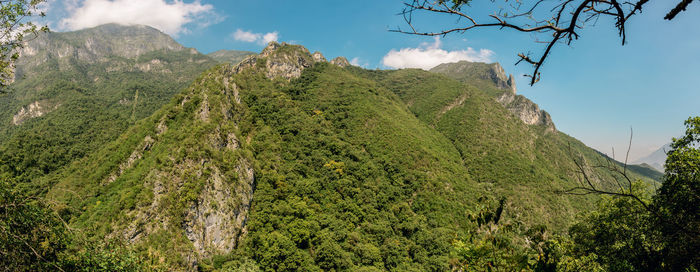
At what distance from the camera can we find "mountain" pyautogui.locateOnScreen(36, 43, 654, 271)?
118ft

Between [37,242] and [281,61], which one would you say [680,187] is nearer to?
[37,242]

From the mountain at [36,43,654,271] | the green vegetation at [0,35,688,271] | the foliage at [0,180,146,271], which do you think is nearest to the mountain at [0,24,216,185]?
the green vegetation at [0,35,688,271]

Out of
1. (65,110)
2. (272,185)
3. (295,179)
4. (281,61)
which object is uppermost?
(281,61)

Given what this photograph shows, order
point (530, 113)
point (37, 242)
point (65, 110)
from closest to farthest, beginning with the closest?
point (37, 242) < point (65, 110) < point (530, 113)

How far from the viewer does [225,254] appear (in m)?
38.9

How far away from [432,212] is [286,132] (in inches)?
1649

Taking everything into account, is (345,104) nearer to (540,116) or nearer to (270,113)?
(270,113)

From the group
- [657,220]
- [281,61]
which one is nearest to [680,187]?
[657,220]

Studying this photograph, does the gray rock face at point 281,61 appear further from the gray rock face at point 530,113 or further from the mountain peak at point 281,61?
the gray rock face at point 530,113

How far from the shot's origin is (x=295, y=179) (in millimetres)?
57156

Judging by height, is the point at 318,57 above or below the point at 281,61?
above

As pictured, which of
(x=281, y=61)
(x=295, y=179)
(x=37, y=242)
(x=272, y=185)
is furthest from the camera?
(x=281, y=61)

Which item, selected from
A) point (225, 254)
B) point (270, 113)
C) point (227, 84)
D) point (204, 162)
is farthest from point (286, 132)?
point (225, 254)

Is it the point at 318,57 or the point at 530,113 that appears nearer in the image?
the point at 318,57
